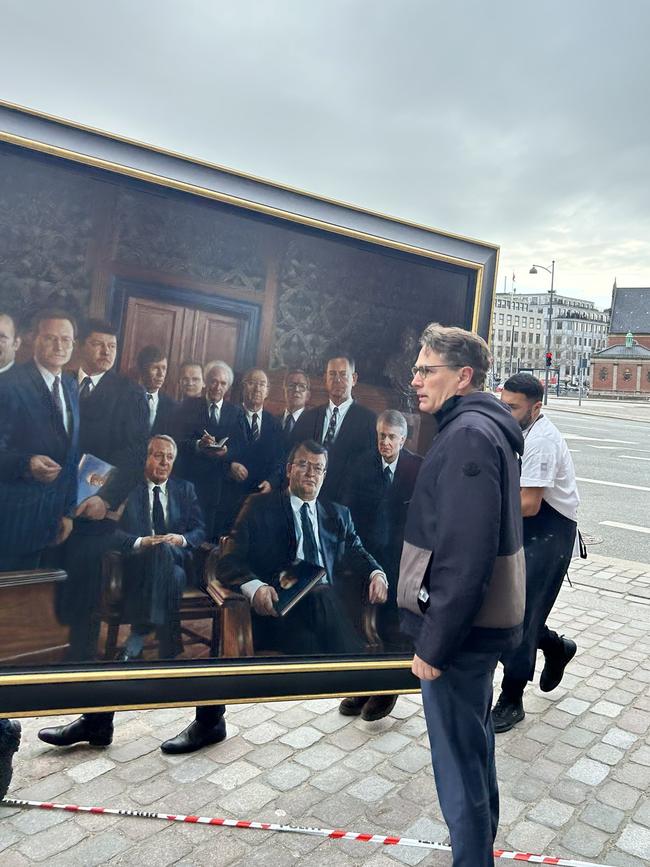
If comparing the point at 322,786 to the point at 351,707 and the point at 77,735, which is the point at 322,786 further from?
the point at 77,735

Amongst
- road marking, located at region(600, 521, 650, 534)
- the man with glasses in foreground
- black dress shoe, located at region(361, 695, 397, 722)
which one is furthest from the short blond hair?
road marking, located at region(600, 521, 650, 534)

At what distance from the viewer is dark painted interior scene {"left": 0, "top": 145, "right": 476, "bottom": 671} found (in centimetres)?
255

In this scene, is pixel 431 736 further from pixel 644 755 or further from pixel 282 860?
pixel 644 755

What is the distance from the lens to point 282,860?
288 centimetres

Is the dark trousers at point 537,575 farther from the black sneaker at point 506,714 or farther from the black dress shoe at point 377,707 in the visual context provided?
the black dress shoe at point 377,707

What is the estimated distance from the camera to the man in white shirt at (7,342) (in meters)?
2.46

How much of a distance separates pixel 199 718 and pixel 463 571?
2.04 m

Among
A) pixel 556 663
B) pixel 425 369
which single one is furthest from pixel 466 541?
pixel 556 663

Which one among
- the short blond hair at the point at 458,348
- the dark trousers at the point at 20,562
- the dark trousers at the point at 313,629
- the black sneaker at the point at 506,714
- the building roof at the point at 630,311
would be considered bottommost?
the black sneaker at the point at 506,714

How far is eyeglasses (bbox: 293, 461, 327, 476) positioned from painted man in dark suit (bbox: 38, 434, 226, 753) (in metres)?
0.51

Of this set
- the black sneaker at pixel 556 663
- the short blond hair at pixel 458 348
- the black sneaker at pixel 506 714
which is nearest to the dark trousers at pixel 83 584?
the short blond hair at pixel 458 348

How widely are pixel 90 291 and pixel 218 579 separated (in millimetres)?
1290

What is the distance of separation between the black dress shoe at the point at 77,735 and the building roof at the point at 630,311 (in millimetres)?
104607

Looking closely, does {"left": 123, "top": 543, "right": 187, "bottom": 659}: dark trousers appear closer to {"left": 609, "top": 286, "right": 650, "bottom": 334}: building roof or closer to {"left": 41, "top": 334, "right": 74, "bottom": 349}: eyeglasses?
{"left": 41, "top": 334, "right": 74, "bottom": 349}: eyeglasses
